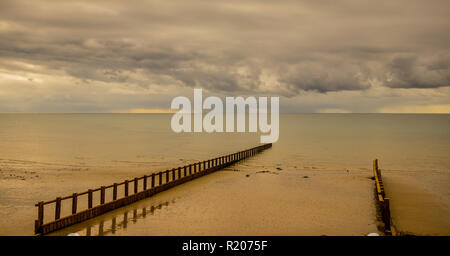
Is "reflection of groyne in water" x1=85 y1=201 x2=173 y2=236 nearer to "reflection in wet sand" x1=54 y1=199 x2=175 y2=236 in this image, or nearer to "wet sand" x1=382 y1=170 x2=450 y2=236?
"reflection in wet sand" x1=54 y1=199 x2=175 y2=236

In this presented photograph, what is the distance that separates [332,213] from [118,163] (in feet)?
114

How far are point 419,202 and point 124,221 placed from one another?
19.9 metres

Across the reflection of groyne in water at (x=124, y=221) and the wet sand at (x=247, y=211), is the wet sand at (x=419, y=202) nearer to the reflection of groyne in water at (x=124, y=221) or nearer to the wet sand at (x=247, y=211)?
the wet sand at (x=247, y=211)

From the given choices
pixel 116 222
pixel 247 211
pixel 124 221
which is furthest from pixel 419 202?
pixel 116 222

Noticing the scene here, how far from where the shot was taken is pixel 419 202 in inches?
1048

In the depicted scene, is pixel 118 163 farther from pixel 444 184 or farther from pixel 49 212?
pixel 444 184

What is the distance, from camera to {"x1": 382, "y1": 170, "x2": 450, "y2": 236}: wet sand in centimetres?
1983

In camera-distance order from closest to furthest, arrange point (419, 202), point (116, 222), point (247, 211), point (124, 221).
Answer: point (116, 222) < point (124, 221) < point (247, 211) < point (419, 202)

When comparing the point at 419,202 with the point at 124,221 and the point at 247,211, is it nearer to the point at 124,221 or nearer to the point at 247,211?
the point at 247,211

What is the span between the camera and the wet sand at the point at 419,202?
1983cm

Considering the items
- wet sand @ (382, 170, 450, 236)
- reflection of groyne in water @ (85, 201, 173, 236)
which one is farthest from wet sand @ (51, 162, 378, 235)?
wet sand @ (382, 170, 450, 236)

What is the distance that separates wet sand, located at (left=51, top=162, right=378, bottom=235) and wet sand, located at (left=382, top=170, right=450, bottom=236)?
161cm

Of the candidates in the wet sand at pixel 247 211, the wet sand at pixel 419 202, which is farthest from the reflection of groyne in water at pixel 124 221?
the wet sand at pixel 419 202
